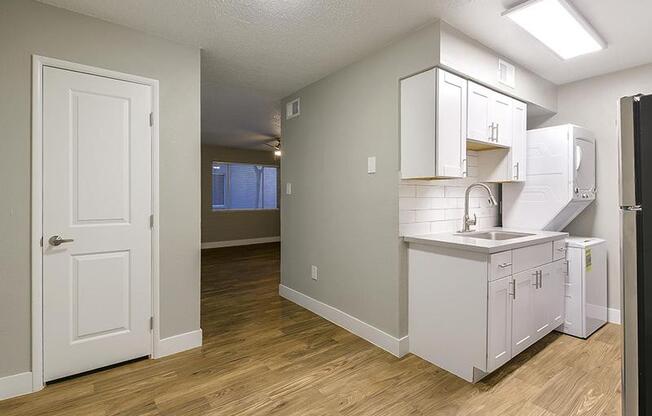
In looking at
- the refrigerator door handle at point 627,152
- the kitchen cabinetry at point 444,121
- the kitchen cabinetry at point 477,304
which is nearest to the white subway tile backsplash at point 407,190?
the kitchen cabinetry at point 444,121

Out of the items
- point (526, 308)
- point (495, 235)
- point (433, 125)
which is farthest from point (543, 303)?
point (433, 125)

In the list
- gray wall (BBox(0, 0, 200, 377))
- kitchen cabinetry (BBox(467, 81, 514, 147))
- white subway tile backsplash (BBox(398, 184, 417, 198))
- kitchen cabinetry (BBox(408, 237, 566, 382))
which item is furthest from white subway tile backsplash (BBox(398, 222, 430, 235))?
gray wall (BBox(0, 0, 200, 377))

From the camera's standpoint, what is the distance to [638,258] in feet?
3.34

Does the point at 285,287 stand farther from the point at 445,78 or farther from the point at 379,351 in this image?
the point at 445,78

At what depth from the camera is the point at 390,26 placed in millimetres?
2330

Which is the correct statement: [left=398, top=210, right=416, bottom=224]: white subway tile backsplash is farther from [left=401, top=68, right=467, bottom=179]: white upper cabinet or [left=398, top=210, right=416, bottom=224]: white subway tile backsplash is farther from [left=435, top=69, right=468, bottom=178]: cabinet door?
[left=435, top=69, right=468, bottom=178]: cabinet door

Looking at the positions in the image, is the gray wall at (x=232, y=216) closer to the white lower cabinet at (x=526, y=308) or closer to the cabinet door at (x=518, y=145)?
the cabinet door at (x=518, y=145)

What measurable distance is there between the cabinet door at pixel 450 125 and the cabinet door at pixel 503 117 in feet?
1.52

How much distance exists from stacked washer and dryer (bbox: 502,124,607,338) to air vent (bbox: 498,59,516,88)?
0.62m

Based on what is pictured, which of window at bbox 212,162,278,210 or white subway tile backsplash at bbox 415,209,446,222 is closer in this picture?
white subway tile backsplash at bbox 415,209,446,222

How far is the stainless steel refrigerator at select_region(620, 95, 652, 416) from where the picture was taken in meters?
1.01

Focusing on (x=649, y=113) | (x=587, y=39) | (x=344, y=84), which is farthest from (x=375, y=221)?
(x=587, y=39)

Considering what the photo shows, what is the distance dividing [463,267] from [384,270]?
661mm

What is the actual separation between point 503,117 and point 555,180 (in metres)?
0.80
